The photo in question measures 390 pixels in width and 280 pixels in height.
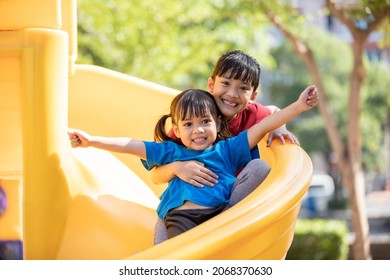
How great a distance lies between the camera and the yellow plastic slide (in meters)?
2.10

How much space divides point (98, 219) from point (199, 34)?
7.99 m

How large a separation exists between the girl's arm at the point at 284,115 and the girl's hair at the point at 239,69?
0.69ft

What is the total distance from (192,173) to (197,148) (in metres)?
0.10

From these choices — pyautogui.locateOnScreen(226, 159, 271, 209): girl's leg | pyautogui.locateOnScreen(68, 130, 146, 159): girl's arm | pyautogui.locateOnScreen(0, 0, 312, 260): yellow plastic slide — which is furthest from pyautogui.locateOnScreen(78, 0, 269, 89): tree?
pyautogui.locateOnScreen(226, 159, 271, 209): girl's leg

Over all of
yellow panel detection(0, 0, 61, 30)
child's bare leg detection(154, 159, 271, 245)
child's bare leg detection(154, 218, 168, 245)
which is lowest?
child's bare leg detection(154, 218, 168, 245)

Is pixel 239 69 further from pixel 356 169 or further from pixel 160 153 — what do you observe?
pixel 356 169

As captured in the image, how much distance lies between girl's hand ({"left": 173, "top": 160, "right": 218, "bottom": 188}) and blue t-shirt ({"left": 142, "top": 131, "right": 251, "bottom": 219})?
0.02 m

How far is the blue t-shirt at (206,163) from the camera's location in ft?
8.14

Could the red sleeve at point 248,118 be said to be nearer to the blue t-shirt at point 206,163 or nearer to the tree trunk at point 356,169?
the blue t-shirt at point 206,163

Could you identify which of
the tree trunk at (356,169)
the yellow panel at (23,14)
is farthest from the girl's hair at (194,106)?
the tree trunk at (356,169)

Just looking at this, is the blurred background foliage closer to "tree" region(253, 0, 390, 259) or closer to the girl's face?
"tree" region(253, 0, 390, 259)

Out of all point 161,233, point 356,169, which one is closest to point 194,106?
point 161,233

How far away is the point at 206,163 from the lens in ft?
8.32

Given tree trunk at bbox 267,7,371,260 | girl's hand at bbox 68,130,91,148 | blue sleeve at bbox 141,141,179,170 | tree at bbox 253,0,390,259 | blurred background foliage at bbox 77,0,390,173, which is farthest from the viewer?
blurred background foliage at bbox 77,0,390,173
